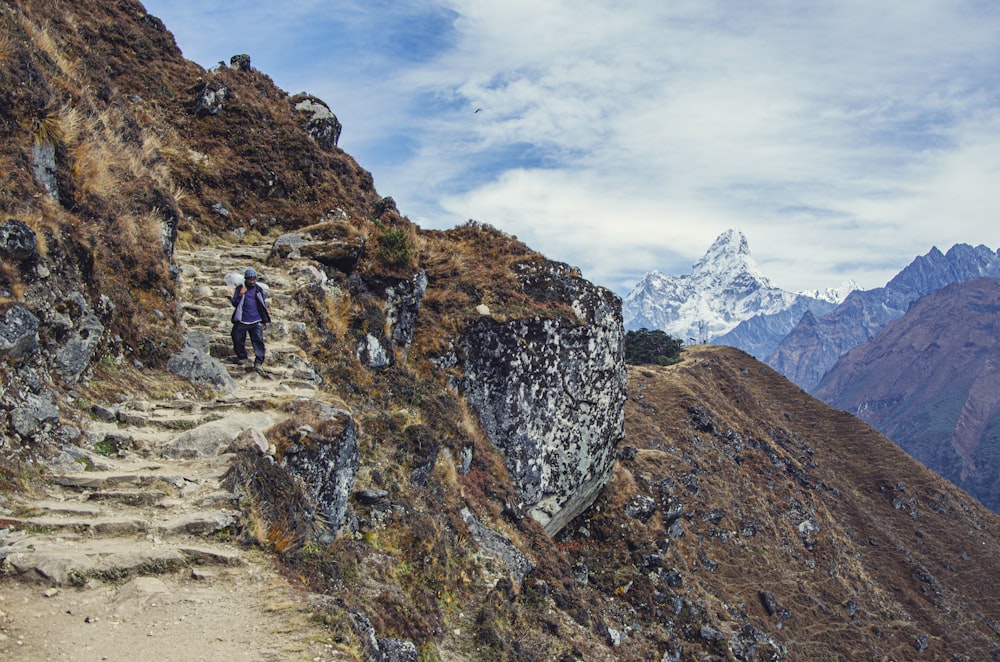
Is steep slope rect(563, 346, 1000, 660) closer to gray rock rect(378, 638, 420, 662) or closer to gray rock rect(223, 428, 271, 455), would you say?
gray rock rect(378, 638, 420, 662)

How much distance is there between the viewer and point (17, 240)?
29.3ft

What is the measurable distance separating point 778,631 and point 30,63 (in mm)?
47376

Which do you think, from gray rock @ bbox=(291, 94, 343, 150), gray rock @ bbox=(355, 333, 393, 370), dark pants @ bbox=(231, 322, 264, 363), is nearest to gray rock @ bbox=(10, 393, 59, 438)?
dark pants @ bbox=(231, 322, 264, 363)

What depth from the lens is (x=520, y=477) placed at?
71.7 ft

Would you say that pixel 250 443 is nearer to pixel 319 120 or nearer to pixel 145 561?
pixel 145 561

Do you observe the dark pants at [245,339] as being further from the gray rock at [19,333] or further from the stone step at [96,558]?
the stone step at [96,558]

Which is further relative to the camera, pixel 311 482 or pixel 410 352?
pixel 410 352

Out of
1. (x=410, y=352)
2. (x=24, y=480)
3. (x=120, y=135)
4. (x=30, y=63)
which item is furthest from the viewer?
(x=410, y=352)

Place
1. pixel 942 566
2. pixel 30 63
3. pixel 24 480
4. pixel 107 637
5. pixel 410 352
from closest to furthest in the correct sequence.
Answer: pixel 107 637, pixel 24 480, pixel 30 63, pixel 410 352, pixel 942 566

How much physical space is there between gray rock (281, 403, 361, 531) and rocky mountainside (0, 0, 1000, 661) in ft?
0.15

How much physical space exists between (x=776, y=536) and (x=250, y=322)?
49493mm

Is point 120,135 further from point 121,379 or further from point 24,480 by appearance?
point 24,480

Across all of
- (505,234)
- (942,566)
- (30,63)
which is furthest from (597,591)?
(942,566)

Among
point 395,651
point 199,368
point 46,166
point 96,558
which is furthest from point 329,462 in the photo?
point 46,166
